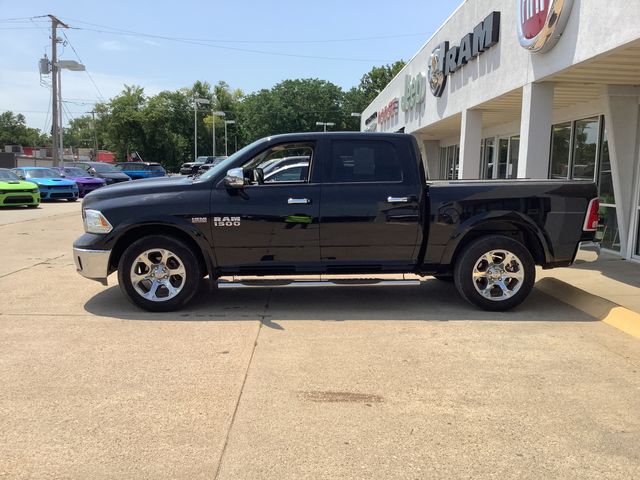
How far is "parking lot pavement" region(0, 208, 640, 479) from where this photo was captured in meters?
3.22

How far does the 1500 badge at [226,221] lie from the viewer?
6.09 meters

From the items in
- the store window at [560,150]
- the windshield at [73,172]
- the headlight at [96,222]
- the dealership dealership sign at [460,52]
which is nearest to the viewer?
the headlight at [96,222]

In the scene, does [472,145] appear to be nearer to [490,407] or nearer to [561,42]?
[561,42]

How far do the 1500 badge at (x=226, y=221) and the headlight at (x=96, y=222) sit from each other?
3.72 ft

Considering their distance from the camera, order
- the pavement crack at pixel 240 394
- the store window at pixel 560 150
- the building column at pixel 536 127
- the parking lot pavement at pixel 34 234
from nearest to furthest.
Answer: the pavement crack at pixel 240 394 < the building column at pixel 536 127 < the parking lot pavement at pixel 34 234 < the store window at pixel 560 150

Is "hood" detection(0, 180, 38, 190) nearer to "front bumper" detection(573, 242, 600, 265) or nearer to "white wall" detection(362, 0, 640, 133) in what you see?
"white wall" detection(362, 0, 640, 133)

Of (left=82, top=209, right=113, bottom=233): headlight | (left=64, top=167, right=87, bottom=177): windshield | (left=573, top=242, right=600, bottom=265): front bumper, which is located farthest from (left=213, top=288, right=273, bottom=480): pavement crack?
(left=64, top=167, right=87, bottom=177): windshield

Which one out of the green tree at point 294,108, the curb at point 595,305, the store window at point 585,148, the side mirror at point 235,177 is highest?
the green tree at point 294,108

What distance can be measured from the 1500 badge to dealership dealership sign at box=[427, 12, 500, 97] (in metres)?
7.20

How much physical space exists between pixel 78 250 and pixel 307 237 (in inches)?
100

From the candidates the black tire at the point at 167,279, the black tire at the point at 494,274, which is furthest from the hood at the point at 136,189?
the black tire at the point at 494,274

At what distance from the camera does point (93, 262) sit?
611 centimetres

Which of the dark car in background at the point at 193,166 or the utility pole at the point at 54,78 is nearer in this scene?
the dark car in background at the point at 193,166

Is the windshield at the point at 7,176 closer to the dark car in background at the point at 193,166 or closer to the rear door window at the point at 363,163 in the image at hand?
the dark car in background at the point at 193,166
